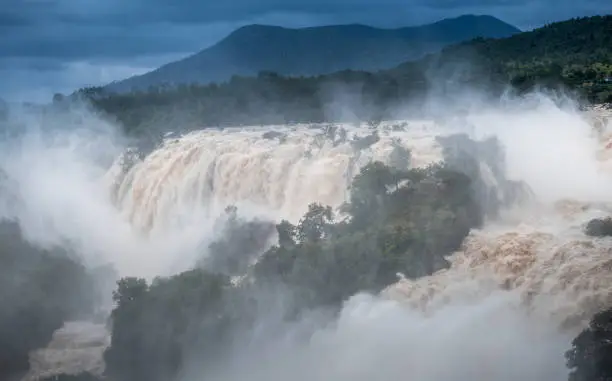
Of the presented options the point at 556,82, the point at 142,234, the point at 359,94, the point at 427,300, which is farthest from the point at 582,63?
the point at 427,300

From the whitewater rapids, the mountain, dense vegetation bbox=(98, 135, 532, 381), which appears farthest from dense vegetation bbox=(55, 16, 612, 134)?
dense vegetation bbox=(98, 135, 532, 381)

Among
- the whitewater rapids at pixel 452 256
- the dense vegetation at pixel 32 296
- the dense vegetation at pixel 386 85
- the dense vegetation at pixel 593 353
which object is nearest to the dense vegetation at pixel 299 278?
the whitewater rapids at pixel 452 256

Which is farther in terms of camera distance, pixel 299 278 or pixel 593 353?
pixel 299 278

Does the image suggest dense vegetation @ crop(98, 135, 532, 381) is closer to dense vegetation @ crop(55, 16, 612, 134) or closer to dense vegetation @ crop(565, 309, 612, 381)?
dense vegetation @ crop(565, 309, 612, 381)

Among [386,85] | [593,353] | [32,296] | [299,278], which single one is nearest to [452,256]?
[299,278]

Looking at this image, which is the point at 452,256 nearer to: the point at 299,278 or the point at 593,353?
the point at 299,278
